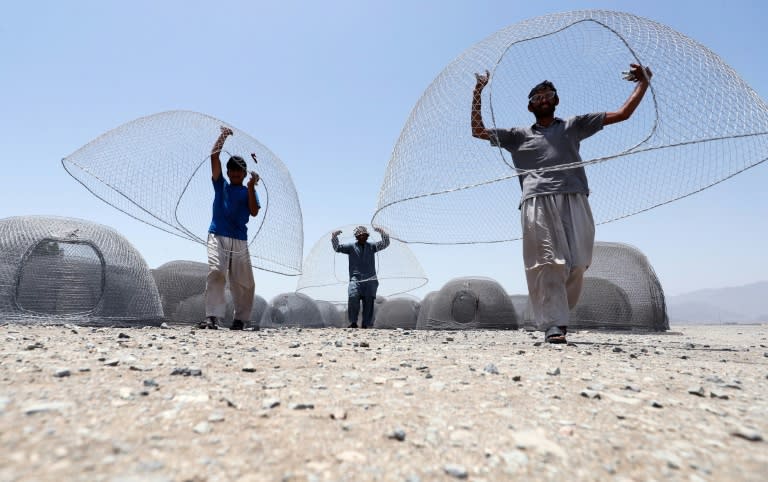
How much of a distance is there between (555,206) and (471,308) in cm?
829

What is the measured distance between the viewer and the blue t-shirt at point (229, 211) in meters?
7.37

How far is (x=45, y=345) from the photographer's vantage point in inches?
147

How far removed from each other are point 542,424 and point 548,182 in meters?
3.62

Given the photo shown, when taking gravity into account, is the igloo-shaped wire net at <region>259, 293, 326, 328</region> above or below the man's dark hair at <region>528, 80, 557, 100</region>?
below

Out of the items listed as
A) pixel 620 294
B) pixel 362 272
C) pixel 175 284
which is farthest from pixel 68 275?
pixel 620 294

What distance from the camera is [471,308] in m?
13.1

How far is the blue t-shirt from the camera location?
737cm

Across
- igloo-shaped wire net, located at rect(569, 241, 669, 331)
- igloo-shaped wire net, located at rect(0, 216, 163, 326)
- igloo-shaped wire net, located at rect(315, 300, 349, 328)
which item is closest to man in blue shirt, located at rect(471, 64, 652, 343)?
igloo-shaped wire net, located at rect(569, 241, 669, 331)

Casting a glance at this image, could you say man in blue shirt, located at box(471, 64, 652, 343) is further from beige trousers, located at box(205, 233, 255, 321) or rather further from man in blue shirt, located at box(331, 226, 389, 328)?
man in blue shirt, located at box(331, 226, 389, 328)

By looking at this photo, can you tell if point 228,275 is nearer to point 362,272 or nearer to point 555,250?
point 362,272

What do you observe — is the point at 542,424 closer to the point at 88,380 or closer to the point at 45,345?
the point at 88,380

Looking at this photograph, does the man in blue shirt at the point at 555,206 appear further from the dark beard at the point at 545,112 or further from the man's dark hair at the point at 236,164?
the man's dark hair at the point at 236,164

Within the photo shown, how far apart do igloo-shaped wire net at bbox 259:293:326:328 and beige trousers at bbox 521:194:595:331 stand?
1350 cm

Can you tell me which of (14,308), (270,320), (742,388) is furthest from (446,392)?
(270,320)
